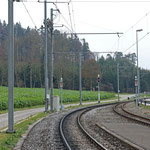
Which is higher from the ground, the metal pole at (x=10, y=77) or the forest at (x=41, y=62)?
the forest at (x=41, y=62)

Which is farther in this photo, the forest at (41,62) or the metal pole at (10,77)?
the forest at (41,62)

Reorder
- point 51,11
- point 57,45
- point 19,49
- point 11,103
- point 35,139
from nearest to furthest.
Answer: point 35,139, point 11,103, point 51,11, point 57,45, point 19,49

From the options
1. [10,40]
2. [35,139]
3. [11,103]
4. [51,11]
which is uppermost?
[51,11]

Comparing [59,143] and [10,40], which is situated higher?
[10,40]

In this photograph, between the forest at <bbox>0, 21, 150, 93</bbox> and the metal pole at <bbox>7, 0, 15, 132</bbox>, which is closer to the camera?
the metal pole at <bbox>7, 0, 15, 132</bbox>

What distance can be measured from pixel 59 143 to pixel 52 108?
714 inches

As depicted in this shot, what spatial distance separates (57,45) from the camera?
71.9 meters

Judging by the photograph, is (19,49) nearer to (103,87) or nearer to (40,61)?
(40,61)

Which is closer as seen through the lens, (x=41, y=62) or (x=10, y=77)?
(x=10, y=77)

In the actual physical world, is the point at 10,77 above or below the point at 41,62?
below

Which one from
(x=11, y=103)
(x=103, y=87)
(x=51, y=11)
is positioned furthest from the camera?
(x=103, y=87)

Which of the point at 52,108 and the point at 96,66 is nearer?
the point at 52,108

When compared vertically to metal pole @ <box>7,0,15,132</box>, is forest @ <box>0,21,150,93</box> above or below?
above

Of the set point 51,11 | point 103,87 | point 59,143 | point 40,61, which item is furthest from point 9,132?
point 103,87
